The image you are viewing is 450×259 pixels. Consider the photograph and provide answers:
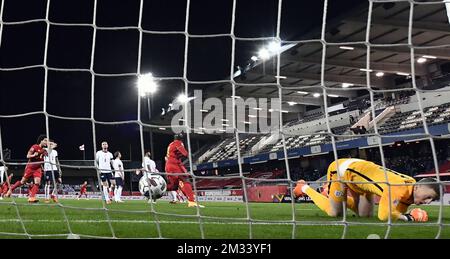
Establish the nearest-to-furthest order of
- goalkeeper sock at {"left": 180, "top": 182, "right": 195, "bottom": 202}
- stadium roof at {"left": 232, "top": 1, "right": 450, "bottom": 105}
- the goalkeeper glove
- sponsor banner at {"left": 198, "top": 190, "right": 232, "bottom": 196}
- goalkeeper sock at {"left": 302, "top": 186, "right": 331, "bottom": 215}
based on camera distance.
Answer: the goalkeeper glove → goalkeeper sock at {"left": 302, "top": 186, "right": 331, "bottom": 215} → goalkeeper sock at {"left": 180, "top": 182, "right": 195, "bottom": 202} → stadium roof at {"left": 232, "top": 1, "right": 450, "bottom": 105} → sponsor banner at {"left": 198, "top": 190, "right": 232, "bottom": 196}

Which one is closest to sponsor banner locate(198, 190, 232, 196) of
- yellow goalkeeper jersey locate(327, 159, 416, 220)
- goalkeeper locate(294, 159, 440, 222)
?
goalkeeper locate(294, 159, 440, 222)

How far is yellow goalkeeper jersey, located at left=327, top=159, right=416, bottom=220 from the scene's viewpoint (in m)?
4.36

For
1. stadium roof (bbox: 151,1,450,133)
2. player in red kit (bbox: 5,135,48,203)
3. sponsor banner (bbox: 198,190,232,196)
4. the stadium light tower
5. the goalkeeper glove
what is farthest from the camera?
sponsor banner (bbox: 198,190,232,196)

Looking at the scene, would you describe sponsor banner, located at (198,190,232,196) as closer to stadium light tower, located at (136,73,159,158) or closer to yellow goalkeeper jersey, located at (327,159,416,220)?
stadium light tower, located at (136,73,159,158)

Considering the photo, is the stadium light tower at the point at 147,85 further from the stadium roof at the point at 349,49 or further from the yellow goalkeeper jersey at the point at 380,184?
the stadium roof at the point at 349,49

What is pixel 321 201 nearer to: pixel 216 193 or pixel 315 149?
pixel 315 149

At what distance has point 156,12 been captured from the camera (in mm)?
8094

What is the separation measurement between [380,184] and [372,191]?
337 millimetres

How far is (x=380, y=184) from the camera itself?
4.46 metres

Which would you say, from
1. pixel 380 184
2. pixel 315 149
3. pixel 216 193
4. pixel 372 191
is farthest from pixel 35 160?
pixel 216 193

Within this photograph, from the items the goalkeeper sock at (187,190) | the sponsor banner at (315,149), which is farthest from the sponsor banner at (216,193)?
the goalkeeper sock at (187,190)

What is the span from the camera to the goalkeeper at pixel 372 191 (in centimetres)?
425

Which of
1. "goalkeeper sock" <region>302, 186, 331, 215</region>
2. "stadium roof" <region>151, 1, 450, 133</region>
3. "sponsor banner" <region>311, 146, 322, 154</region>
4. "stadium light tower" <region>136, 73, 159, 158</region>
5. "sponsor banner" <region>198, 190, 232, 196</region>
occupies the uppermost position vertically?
"stadium roof" <region>151, 1, 450, 133</region>
